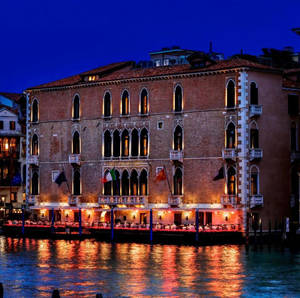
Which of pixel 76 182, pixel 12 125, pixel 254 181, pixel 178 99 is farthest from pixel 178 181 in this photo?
pixel 12 125

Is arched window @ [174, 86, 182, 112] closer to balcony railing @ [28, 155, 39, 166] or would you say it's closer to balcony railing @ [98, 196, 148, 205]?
balcony railing @ [98, 196, 148, 205]

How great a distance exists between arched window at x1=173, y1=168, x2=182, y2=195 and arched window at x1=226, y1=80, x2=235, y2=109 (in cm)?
526

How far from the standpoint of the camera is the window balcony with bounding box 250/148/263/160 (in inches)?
2404

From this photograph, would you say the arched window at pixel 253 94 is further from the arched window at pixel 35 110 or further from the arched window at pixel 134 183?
the arched window at pixel 35 110

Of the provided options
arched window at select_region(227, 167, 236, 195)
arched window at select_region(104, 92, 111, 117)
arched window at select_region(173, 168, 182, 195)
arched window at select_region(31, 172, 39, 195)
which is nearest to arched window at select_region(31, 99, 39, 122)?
arched window at select_region(31, 172, 39, 195)

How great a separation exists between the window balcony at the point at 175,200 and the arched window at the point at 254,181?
4609 millimetres

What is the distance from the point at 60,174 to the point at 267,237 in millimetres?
15779

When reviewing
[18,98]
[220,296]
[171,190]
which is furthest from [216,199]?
[18,98]

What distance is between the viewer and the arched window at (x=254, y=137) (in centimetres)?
6150

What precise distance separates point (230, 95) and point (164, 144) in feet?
18.3

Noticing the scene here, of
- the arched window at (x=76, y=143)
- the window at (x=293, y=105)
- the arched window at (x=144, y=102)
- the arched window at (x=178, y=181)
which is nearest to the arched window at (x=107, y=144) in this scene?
the arched window at (x=76, y=143)

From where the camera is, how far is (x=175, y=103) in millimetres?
64562

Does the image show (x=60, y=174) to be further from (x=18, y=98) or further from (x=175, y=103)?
(x=18, y=98)

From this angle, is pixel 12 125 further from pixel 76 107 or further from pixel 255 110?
pixel 255 110
